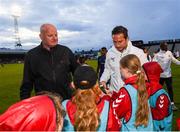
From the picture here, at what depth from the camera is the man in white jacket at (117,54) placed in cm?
619

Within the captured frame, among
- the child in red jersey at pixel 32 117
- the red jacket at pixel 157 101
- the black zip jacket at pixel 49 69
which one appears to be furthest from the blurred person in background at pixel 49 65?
the child in red jersey at pixel 32 117

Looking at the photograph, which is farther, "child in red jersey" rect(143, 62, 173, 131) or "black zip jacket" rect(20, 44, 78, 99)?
"black zip jacket" rect(20, 44, 78, 99)

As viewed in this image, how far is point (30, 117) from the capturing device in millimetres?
2848

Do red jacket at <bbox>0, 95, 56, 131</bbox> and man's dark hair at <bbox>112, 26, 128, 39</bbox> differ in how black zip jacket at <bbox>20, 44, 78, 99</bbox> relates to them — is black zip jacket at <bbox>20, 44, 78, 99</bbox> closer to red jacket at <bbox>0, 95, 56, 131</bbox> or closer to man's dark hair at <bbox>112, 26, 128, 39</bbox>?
man's dark hair at <bbox>112, 26, 128, 39</bbox>

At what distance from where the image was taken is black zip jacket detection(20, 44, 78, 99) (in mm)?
6055

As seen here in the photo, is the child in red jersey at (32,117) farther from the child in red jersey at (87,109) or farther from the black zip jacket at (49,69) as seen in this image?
the black zip jacket at (49,69)

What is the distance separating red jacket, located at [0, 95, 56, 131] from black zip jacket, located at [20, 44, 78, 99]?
3.07 metres

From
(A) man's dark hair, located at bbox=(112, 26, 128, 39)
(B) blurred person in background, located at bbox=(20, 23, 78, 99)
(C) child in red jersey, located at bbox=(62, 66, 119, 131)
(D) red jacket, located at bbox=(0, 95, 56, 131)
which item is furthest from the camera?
(A) man's dark hair, located at bbox=(112, 26, 128, 39)

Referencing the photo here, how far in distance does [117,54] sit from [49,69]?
1.18m

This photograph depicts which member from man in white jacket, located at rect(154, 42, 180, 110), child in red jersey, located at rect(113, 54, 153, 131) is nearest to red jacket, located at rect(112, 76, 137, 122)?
child in red jersey, located at rect(113, 54, 153, 131)

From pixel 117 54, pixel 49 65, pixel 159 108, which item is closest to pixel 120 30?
pixel 117 54

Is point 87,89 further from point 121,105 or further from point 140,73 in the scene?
point 140,73

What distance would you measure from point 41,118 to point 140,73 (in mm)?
2217

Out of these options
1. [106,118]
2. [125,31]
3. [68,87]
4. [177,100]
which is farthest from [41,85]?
[177,100]
